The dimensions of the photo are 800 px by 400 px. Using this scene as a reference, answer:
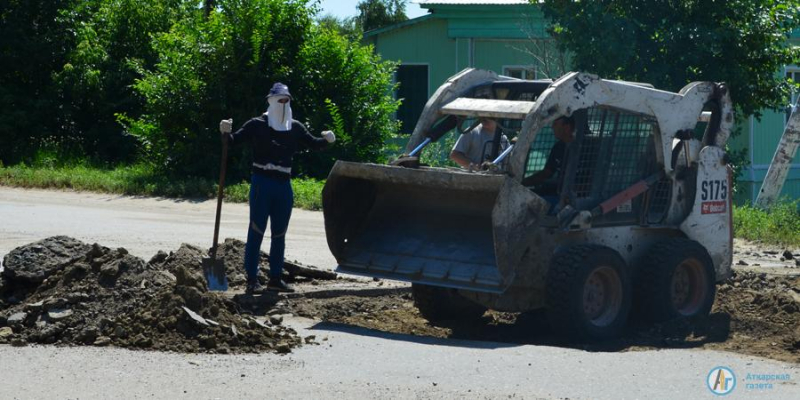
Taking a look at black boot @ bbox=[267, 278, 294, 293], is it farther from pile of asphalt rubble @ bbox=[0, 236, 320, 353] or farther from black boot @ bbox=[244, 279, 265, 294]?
pile of asphalt rubble @ bbox=[0, 236, 320, 353]

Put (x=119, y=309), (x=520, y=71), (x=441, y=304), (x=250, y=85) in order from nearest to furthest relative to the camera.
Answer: (x=119, y=309), (x=441, y=304), (x=250, y=85), (x=520, y=71)

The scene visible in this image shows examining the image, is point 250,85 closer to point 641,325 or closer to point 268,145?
point 268,145

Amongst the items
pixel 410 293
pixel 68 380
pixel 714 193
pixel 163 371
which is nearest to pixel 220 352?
pixel 163 371

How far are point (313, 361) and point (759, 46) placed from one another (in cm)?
1202

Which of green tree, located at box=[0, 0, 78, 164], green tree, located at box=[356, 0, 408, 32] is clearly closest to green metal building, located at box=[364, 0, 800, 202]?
green tree, located at box=[0, 0, 78, 164]

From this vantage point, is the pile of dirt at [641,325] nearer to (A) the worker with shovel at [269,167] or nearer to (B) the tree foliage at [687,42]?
(A) the worker with shovel at [269,167]

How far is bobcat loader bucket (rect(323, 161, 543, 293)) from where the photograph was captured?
9.55 metres

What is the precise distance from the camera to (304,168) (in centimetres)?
2253

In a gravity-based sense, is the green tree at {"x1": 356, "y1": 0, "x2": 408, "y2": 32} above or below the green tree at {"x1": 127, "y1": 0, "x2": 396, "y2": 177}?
above

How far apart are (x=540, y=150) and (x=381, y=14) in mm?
41582

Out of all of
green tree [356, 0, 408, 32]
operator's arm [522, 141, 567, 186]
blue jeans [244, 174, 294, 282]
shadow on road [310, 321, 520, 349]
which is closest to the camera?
shadow on road [310, 321, 520, 349]

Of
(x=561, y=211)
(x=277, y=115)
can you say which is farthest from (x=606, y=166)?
(x=277, y=115)

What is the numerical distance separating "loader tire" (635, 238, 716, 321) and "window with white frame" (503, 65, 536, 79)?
1549cm

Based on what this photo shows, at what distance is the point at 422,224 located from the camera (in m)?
10.7
